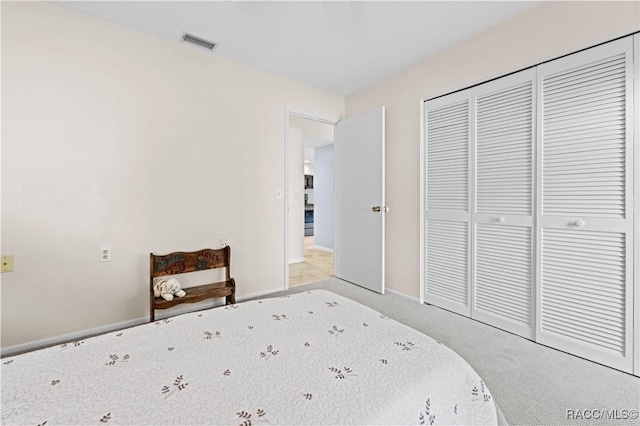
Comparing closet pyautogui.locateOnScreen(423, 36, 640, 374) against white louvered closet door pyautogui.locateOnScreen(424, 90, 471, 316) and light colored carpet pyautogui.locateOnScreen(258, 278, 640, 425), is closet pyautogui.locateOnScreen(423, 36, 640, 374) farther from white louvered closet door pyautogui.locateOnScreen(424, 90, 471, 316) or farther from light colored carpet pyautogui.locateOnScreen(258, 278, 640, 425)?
light colored carpet pyautogui.locateOnScreen(258, 278, 640, 425)

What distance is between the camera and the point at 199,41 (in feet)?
8.68

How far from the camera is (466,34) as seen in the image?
8.30 feet

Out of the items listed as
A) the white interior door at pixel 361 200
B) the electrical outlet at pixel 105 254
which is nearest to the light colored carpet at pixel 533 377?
the white interior door at pixel 361 200

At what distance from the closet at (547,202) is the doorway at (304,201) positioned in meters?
1.82

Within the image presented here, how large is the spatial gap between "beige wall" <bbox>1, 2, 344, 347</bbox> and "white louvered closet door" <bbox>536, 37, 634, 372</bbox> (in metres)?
2.59

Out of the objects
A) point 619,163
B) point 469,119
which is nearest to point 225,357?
point 619,163

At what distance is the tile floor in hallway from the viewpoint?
4.00 meters

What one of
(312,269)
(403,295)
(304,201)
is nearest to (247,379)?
(403,295)

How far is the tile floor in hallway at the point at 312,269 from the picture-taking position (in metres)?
4.00

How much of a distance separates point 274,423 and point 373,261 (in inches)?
111

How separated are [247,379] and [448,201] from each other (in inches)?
98.6

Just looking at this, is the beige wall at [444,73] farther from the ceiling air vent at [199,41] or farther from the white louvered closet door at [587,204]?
the ceiling air vent at [199,41]

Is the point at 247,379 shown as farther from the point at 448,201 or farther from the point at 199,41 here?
the point at 199,41

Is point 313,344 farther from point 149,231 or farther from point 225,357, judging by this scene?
point 149,231
